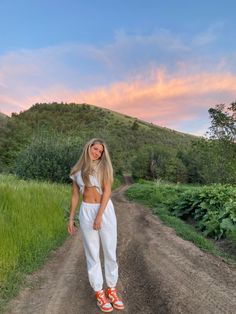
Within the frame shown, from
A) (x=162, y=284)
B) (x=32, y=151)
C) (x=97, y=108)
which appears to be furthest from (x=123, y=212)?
(x=97, y=108)

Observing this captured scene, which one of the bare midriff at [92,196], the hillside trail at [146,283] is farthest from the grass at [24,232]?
the bare midriff at [92,196]

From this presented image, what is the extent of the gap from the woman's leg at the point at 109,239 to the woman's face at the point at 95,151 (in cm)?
74

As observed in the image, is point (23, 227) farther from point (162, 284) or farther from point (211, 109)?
point (211, 109)

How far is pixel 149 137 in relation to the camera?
112 metres

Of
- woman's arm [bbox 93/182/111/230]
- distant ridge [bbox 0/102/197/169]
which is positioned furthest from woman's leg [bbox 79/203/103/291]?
distant ridge [bbox 0/102/197/169]

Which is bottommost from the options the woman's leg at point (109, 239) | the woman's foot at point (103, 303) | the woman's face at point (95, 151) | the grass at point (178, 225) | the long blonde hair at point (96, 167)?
the woman's foot at point (103, 303)

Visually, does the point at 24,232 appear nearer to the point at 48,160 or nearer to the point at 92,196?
the point at 92,196

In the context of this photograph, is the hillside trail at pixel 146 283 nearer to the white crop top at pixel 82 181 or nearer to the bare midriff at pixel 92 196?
the bare midriff at pixel 92 196

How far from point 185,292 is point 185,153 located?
65718 mm

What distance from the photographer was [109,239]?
5.24m

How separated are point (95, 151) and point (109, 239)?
4.32ft

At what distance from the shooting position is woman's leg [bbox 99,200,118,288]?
5184 millimetres

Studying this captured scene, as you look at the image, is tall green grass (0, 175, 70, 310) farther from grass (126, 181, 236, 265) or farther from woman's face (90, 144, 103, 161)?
grass (126, 181, 236, 265)

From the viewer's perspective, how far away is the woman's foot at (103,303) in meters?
5.13
